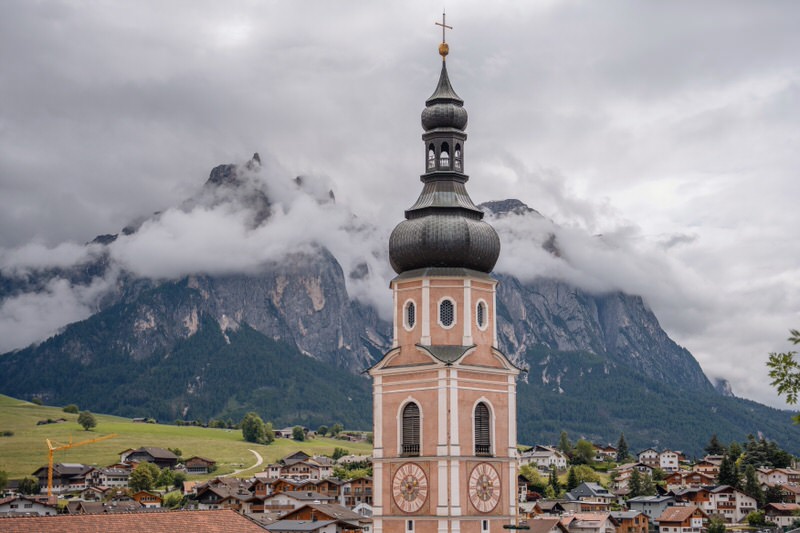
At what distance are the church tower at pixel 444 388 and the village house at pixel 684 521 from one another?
356 ft

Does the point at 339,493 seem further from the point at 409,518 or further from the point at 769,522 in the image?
the point at 409,518

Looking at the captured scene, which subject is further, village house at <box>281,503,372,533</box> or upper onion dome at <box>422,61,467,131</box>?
village house at <box>281,503,372,533</box>

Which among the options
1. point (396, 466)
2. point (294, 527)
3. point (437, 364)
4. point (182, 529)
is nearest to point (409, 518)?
point (396, 466)

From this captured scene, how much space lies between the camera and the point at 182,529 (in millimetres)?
44469

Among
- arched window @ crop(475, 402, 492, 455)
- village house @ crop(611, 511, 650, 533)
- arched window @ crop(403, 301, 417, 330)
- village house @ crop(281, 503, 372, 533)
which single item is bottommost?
village house @ crop(611, 511, 650, 533)

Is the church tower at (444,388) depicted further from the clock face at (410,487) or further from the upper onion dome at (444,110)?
the upper onion dome at (444,110)

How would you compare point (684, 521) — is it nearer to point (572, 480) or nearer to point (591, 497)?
point (591, 497)

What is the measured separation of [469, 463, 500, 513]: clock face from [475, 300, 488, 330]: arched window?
18.2 feet

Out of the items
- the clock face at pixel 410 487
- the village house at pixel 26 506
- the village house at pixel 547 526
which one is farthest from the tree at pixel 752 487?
the clock face at pixel 410 487

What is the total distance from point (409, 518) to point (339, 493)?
127m

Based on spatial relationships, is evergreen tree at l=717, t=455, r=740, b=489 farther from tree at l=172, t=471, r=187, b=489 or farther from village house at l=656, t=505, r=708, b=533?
tree at l=172, t=471, r=187, b=489

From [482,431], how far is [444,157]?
11.4 meters

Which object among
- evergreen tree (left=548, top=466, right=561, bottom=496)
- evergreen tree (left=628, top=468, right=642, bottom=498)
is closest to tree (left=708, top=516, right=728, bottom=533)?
evergreen tree (left=628, top=468, right=642, bottom=498)

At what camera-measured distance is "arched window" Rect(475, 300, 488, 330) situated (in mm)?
51438
